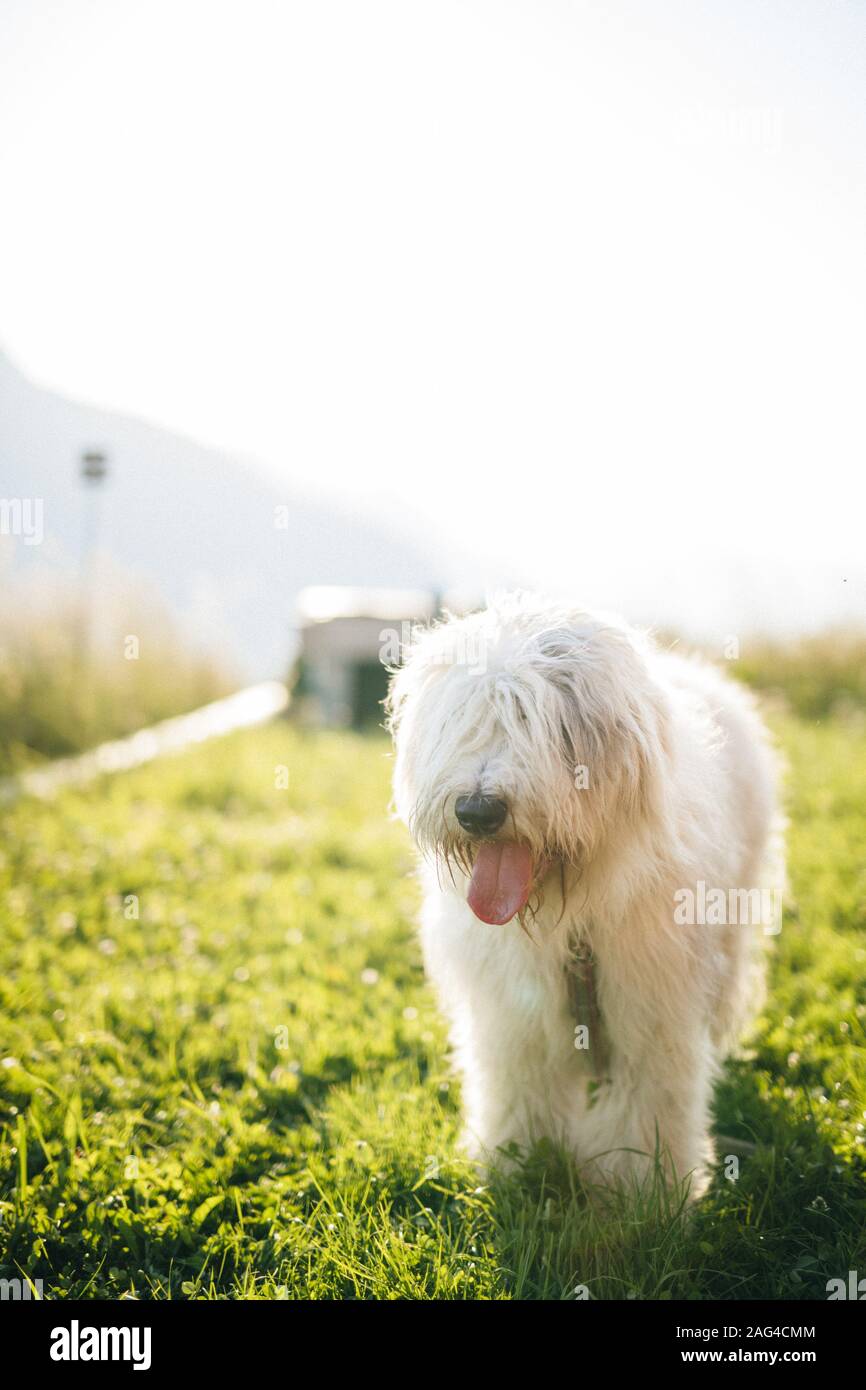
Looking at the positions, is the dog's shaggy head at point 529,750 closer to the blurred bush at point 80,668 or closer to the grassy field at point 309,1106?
the grassy field at point 309,1106

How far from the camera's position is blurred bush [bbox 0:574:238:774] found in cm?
859

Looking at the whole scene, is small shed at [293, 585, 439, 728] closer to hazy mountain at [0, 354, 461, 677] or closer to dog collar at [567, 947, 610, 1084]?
hazy mountain at [0, 354, 461, 677]

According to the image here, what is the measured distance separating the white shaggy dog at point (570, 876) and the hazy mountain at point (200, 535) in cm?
740

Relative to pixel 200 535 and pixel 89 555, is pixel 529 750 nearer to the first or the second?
pixel 89 555

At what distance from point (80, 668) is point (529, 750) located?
7776 millimetres

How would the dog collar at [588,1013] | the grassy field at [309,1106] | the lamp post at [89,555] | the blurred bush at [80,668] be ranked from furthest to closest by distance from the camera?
1. the lamp post at [89,555]
2. the blurred bush at [80,668]
3. the dog collar at [588,1013]
4. the grassy field at [309,1106]

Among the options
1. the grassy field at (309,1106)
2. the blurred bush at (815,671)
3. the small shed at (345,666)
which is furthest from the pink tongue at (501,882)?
the small shed at (345,666)

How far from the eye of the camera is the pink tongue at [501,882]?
252 cm

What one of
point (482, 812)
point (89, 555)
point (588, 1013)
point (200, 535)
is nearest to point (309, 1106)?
point (588, 1013)

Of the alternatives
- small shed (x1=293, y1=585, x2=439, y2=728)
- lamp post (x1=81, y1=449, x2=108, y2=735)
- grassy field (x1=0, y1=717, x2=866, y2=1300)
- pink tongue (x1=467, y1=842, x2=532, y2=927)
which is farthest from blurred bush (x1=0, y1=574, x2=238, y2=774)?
pink tongue (x1=467, y1=842, x2=532, y2=927)

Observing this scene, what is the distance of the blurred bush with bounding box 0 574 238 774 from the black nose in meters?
6.56

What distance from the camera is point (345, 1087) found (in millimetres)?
3658

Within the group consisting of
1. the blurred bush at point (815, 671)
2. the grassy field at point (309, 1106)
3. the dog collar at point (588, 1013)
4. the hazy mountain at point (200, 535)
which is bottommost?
the grassy field at point (309, 1106)
